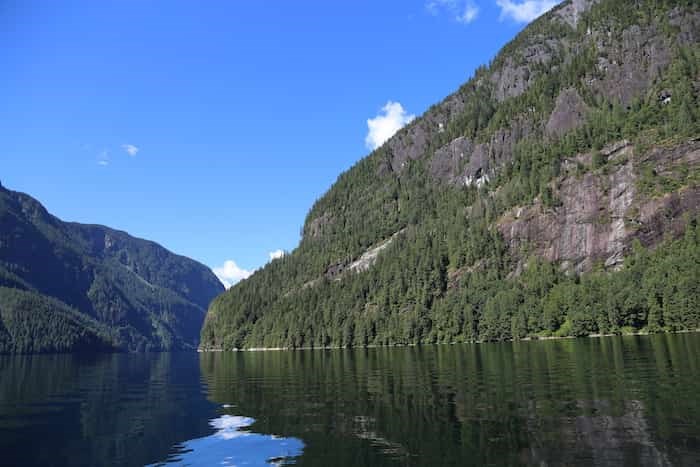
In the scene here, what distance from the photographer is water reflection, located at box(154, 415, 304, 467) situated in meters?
23.8

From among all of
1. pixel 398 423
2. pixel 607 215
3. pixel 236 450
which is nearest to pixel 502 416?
pixel 398 423

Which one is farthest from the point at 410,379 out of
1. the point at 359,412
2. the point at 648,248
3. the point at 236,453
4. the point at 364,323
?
the point at 364,323

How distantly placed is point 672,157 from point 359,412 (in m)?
167

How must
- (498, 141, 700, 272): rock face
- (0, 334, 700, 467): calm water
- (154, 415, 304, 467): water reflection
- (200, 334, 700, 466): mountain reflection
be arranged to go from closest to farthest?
(200, 334, 700, 466): mountain reflection → (0, 334, 700, 467): calm water → (154, 415, 304, 467): water reflection → (498, 141, 700, 272): rock face

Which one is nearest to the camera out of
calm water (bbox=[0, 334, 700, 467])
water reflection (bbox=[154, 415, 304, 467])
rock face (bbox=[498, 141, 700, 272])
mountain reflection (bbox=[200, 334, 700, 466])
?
mountain reflection (bbox=[200, 334, 700, 466])

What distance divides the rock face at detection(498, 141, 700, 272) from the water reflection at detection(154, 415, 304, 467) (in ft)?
500

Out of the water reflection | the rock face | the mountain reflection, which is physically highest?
the rock face

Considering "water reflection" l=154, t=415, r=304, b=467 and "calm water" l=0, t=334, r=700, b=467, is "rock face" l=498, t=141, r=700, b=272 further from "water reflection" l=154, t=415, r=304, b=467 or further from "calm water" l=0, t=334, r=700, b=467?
"water reflection" l=154, t=415, r=304, b=467

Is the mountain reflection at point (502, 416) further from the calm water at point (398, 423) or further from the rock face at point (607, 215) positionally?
the rock face at point (607, 215)

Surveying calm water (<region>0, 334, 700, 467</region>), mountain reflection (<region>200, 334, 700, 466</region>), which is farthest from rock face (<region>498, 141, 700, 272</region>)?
calm water (<region>0, 334, 700, 467</region>)

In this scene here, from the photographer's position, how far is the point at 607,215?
163625mm

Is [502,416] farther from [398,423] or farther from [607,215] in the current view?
[607,215]

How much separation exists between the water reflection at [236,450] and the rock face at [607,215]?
500 ft

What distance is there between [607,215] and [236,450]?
550 feet
